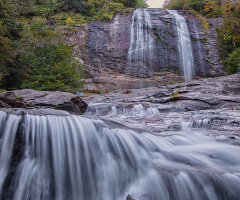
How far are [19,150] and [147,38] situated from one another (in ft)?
58.4

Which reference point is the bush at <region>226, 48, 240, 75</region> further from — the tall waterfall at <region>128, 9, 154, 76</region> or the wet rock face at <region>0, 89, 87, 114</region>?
the wet rock face at <region>0, 89, 87, 114</region>

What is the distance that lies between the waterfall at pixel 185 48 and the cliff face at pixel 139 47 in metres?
0.30

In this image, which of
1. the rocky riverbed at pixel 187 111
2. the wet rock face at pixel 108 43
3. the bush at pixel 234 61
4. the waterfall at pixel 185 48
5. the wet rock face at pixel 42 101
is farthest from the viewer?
the wet rock face at pixel 108 43

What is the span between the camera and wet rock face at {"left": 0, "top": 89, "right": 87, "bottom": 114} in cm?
538

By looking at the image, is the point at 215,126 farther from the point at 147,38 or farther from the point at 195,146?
the point at 147,38

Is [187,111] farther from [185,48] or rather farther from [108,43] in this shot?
[108,43]

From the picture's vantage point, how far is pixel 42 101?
568 cm

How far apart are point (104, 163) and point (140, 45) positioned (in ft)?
55.6

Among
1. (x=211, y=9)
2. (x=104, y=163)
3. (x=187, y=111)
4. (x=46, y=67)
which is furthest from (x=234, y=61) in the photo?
(x=104, y=163)

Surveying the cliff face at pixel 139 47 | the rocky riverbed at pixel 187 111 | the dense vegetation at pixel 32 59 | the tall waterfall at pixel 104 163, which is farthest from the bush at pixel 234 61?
the tall waterfall at pixel 104 163

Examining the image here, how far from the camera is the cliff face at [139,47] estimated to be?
17.9 m

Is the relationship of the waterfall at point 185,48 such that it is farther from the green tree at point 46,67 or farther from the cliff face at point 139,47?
the green tree at point 46,67

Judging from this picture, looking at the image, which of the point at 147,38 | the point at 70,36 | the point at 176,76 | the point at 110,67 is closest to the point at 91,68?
the point at 110,67

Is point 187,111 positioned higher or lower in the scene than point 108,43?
lower
